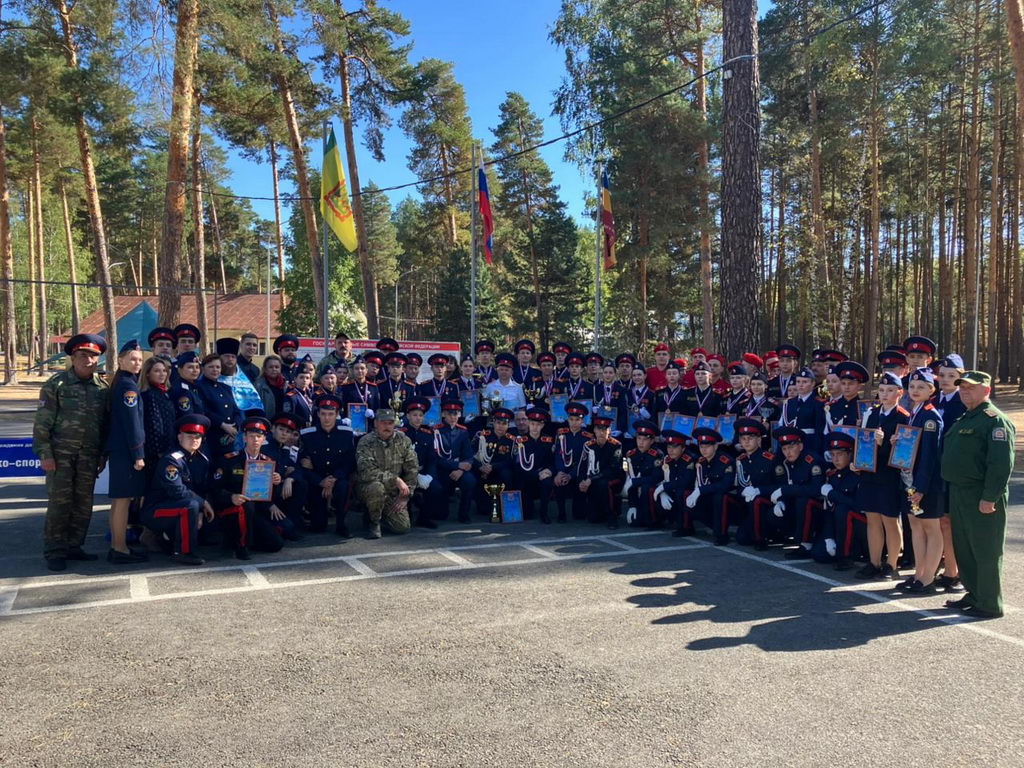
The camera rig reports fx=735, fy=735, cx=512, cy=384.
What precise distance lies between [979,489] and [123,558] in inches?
278

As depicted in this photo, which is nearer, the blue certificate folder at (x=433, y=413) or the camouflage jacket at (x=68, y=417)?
the camouflage jacket at (x=68, y=417)

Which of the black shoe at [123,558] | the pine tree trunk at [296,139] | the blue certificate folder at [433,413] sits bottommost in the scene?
the black shoe at [123,558]

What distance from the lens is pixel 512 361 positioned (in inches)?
417

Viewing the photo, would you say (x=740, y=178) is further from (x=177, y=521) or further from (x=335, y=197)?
(x=335, y=197)

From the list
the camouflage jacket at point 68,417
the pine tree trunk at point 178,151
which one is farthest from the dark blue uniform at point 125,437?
the pine tree trunk at point 178,151

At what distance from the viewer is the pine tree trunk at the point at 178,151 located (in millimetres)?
16219

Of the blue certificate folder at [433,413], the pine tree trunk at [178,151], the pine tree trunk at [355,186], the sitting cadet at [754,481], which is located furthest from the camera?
the pine tree trunk at [355,186]

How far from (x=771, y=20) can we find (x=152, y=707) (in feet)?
98.7

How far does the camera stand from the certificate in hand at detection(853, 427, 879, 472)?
6.10 meters

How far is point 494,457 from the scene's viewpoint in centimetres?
944

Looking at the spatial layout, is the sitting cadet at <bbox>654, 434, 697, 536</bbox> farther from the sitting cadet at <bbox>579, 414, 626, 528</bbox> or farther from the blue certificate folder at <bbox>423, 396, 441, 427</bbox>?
the blue certificate folder at <bbox>423, 396, 441, 427</bbox>

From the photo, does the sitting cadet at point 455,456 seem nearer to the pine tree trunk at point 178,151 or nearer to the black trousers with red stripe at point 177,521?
the black trousers with red stripe at point 177,521

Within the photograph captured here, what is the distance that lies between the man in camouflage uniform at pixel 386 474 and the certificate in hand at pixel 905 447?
15.5 ft

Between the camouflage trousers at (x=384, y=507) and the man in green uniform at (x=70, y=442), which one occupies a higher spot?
the man in green uniform at (x=70, y=442)
